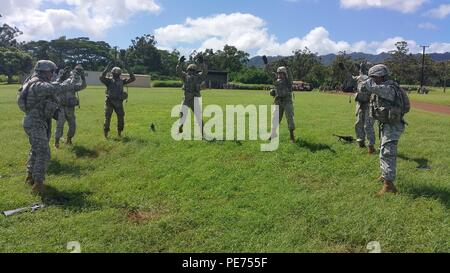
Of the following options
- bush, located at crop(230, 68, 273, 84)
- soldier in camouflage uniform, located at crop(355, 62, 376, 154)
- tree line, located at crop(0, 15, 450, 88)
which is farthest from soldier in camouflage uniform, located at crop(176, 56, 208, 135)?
bush, located at crop(230, 68, 273, 84)

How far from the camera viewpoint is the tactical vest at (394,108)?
740 cm

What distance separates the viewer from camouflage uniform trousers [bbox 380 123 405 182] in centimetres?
746

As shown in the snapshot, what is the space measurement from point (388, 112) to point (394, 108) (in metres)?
0.12

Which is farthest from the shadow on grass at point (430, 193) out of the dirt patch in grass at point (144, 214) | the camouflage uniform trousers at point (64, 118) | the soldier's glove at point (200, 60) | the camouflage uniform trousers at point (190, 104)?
the camouflage uniform trousers at point (64, 118)

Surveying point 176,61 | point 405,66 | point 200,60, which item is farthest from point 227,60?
point 200,60

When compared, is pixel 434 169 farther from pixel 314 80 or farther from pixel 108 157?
pixel 314 80

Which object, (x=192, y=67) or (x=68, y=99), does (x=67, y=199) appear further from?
(x=192, y=67)

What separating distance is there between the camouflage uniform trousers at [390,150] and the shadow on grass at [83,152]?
7.12 m

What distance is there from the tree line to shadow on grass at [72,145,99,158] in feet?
197

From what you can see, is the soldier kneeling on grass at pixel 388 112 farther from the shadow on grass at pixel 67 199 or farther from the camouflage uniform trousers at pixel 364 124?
the shadow on grass at pixel 67 199
